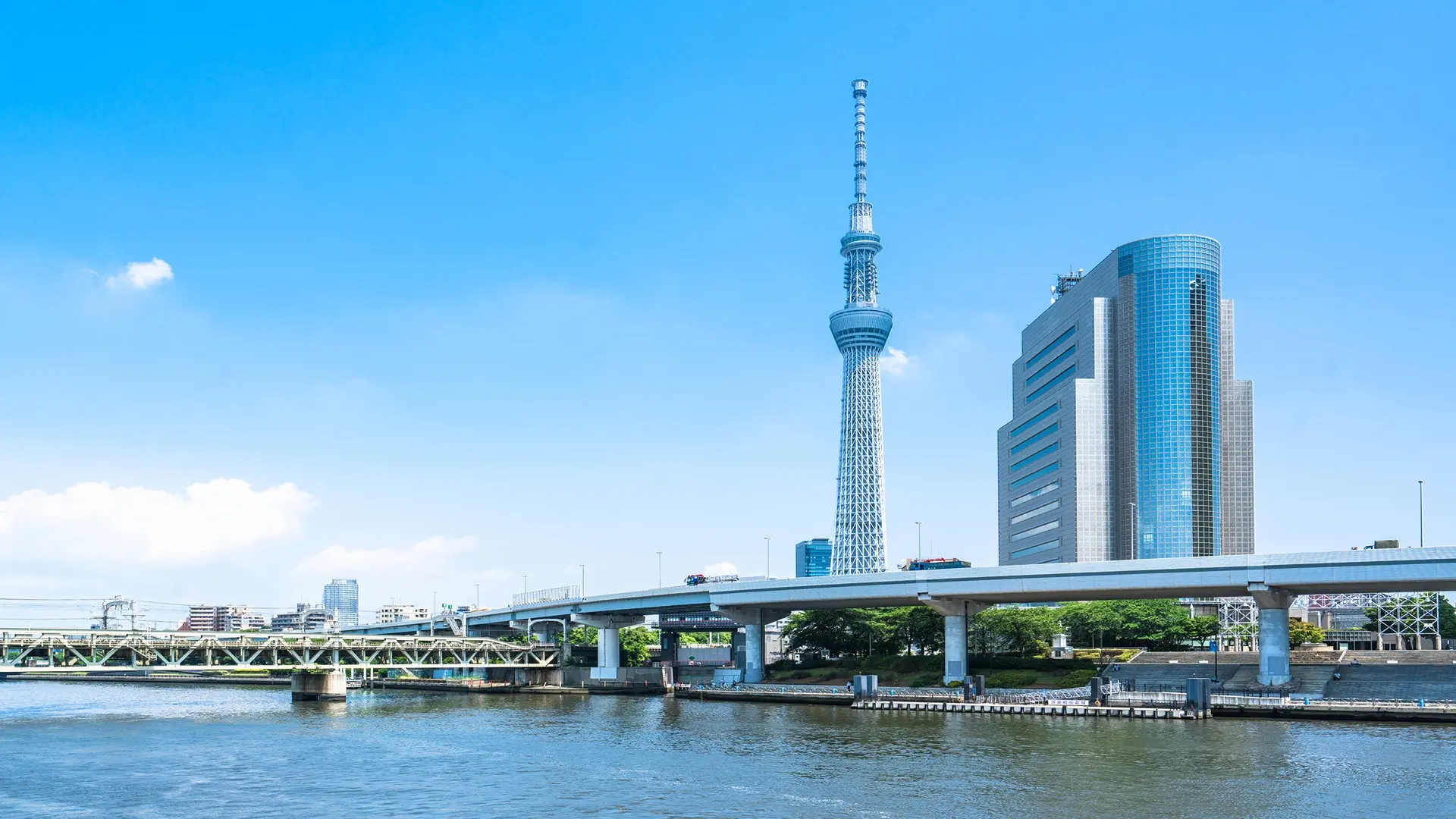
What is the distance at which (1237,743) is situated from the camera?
79.7 meters

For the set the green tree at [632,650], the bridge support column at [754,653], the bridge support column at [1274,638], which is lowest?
the green tree at [632,650]

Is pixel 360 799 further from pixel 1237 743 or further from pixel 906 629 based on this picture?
pixel 906 629

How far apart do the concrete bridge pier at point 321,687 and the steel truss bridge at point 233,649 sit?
1.11 metres

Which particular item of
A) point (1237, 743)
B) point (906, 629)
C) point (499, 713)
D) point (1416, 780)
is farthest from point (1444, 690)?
point (499, 713)

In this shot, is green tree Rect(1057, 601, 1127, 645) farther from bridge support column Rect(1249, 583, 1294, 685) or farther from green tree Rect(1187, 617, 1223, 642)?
bridge support column Rect(1249, 583, 1294, 685)

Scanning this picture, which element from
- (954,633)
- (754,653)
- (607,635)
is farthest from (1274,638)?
(607,635)

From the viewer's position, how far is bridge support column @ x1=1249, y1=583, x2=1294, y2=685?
109062 millimetres

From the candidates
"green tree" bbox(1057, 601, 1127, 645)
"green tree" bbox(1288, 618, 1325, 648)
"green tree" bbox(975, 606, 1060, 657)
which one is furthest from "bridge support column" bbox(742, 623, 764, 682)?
"green tree" bbox(1288, 618, 1325, 648)

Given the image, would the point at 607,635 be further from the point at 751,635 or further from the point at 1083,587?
the point at 1083,587

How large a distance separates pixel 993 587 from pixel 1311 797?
61.3m

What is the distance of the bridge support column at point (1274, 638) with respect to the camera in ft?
358

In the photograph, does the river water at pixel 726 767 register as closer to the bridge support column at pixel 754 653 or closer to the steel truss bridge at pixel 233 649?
the steel truss bridge at pixel 233 649

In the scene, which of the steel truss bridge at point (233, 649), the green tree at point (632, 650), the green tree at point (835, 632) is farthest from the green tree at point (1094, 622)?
the steel truss bridge at point (233, 649)

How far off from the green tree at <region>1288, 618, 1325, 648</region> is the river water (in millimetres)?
67773
